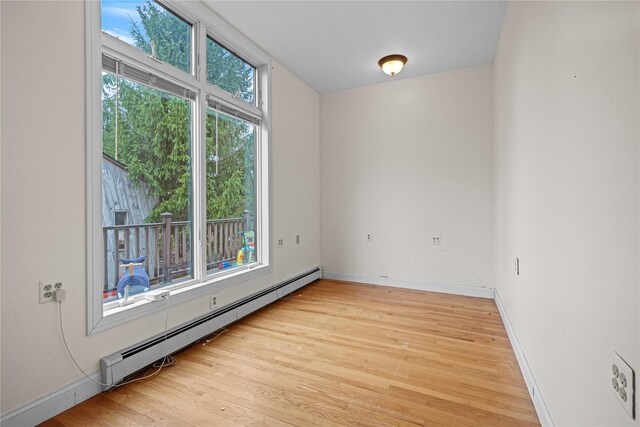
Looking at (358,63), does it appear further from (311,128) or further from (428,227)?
(428,227)

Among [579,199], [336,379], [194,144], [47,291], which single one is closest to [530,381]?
[336,379]

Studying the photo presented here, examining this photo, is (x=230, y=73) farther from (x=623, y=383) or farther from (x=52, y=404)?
(x=623, y=383)

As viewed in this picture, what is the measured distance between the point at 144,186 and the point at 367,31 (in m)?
2.65

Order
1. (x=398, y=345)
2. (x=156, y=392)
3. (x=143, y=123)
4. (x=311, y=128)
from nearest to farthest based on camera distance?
(x=156, y=392), (x=143, y=123), (x=398, y=345), (x=311, y=128)

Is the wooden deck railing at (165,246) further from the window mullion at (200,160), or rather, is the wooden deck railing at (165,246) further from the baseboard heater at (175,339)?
the baseboard heater at (175,339)

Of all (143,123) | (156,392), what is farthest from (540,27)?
(156,392)

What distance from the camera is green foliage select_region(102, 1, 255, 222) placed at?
2219 mm

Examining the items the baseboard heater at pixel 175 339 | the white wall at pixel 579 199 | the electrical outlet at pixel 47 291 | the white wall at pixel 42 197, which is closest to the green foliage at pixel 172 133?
the white wall at pixel 42 197

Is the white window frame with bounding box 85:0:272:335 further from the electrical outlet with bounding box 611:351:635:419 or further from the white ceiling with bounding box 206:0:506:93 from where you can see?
the electrical outlet with bounding box 611:351:635:419

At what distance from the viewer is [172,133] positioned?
2586mm

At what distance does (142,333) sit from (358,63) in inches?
146

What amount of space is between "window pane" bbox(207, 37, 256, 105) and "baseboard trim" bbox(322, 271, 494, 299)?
9.40ft

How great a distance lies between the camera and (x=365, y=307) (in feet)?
11.4

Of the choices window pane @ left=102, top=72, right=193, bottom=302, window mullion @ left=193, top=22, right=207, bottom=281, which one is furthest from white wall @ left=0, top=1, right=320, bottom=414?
window mullion @ left=193, top=22, right=207, bottom=281
